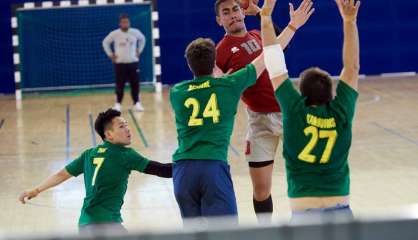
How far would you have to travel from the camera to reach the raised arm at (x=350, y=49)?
5.84 metres

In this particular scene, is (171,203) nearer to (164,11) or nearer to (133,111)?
(133,111)

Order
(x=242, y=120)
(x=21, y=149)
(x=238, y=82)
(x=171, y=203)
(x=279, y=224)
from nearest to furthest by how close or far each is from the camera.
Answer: (x=279, y=224) → (x=238, y=82) → (x=171, y=203) → (x=21, y=149) → (x=242, y=120)

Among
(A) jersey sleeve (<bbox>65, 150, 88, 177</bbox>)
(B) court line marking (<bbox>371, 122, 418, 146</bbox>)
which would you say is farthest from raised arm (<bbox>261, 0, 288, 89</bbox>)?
(B) court line marking (<bbox>371, 122, 418, 146</bbox>)

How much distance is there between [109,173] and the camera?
694 cm

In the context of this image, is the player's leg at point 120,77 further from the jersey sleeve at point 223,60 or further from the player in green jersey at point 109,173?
the player in green jersey at point 109,173

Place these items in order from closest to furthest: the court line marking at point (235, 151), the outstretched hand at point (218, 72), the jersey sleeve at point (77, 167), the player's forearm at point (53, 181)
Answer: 1. the player's forearm at point (53, 181)
2. the jersey sleeve at point (77, 167)
3. the outstretched hand at point (218, 72)
4. the court line marking at point (235, 151)

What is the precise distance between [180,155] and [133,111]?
44.6 ft

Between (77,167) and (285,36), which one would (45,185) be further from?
(285,36)

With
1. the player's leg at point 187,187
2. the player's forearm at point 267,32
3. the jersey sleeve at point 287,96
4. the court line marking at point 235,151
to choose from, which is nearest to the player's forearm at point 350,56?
the jersey sleeve at point 287,96

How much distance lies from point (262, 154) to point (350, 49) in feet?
9.21

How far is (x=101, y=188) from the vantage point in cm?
694

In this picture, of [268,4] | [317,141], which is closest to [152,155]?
[268,4]

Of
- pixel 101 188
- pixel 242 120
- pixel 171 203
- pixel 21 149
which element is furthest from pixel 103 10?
pixel 101 188

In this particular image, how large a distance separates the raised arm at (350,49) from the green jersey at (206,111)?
1.02 m
